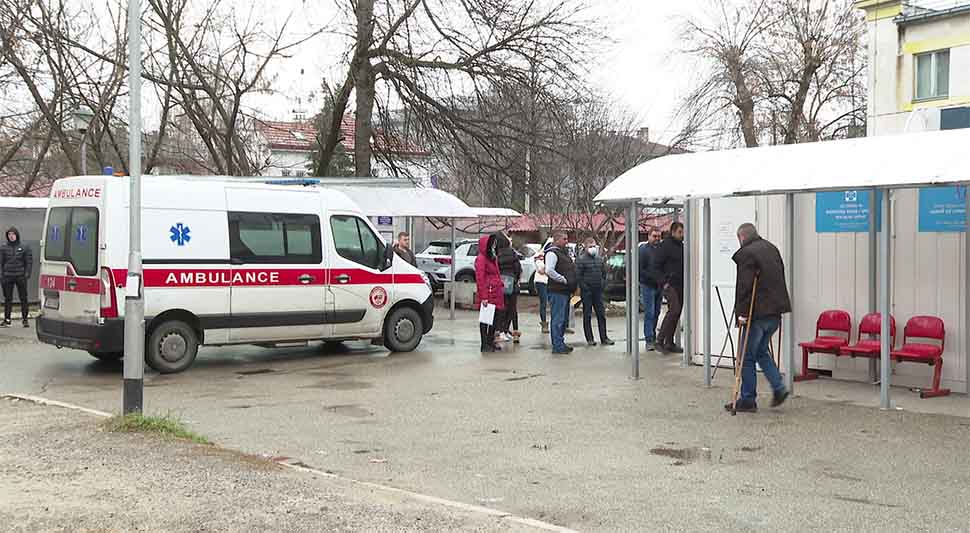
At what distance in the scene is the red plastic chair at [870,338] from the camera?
36.6ft

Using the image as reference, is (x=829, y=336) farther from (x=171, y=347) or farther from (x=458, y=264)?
(x=458, y=264)

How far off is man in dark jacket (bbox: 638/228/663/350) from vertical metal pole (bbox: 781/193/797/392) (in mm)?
3294

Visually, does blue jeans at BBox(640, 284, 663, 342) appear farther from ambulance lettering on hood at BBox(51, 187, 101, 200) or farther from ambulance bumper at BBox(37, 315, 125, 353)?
ambulance lettering on hood at BBox(51, 187, 101, 200)

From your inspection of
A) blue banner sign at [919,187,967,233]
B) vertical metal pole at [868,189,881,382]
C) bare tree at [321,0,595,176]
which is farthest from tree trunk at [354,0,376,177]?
blue banner sign at [919,187,967,233]

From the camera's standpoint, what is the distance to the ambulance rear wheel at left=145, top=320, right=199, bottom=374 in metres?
12.7

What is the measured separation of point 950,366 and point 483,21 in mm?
14169

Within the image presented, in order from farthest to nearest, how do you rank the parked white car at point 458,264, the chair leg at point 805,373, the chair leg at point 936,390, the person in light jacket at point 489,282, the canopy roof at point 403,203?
the parked white car at point 458,264 < the canopy roof at point 403,203 < the person in light jacket at point 489,282 < the chair leg at point 805,373 < the chair leg at point 936,390

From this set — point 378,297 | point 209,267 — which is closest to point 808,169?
point 378,297

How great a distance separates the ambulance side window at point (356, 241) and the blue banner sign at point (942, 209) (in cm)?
695

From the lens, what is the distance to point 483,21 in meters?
22.9

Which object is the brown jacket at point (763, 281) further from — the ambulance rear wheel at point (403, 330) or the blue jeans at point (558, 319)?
the ambulance rear wheel at point (403, 330)

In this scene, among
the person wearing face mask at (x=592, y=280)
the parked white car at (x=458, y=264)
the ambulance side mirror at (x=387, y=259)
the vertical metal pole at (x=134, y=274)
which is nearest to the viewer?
the vertical metal pole at (x=134, y=274)

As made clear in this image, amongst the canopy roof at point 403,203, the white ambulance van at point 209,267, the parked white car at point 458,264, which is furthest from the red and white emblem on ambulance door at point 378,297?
the parked white car at point 458,264

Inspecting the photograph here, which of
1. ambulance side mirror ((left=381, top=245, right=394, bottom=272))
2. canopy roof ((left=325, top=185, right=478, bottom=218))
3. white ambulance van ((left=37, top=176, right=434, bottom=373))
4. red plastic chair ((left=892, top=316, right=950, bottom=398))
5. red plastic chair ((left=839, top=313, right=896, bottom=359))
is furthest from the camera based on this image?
canopy roof ((left=325, top=185, right=478, bottom=218))
